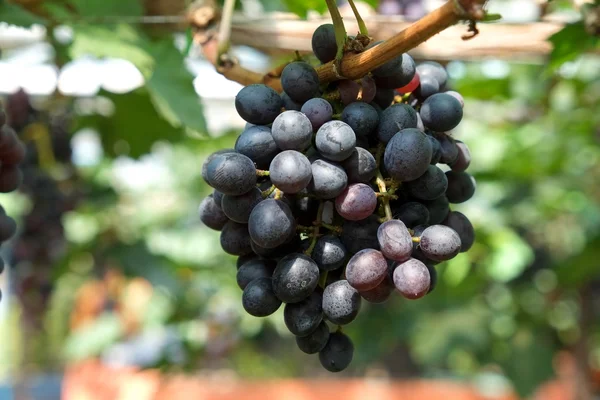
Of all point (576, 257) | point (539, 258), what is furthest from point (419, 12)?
point (539, 258)

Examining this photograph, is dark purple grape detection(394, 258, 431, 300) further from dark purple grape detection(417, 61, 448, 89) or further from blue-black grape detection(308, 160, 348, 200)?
dark purple grape detection(417, 61, 448, 89)

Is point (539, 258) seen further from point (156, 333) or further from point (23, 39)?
point (23, 39)

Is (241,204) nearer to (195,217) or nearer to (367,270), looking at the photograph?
(367,270)

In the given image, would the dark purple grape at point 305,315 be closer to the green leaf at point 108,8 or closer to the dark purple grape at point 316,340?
the dark purple grape at point 316,340

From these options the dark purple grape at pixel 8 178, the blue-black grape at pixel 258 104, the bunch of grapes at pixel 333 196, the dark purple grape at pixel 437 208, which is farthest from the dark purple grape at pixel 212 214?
the dark purple grape at pixel 8 178

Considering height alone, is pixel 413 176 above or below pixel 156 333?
above

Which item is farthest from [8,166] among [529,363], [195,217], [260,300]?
[195,217]
